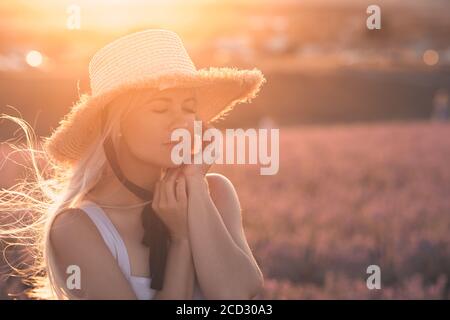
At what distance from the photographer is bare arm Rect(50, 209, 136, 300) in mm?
3180

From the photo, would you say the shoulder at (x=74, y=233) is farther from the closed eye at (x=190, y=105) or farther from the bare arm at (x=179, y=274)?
the closed eye at (x=190, y=105)

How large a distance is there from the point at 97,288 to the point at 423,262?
15.2 ft

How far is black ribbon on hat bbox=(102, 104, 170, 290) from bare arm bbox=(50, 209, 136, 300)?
4.5 inches

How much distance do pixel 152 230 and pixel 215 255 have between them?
254mm

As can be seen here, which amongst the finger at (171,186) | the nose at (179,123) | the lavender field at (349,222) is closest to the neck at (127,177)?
the finger at (171,186)

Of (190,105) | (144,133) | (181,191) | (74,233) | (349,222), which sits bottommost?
(74,233)

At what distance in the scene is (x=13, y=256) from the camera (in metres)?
6.03

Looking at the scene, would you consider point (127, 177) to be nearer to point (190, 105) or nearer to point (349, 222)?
point (190, 105)

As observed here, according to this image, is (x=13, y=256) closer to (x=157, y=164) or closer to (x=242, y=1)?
(x=157, y=164)

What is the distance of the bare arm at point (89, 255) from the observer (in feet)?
10.4

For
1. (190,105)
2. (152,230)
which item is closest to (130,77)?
(190,105)

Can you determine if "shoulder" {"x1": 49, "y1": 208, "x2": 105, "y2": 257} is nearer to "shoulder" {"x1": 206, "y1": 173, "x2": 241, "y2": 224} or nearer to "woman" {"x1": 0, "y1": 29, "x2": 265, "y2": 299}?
"woman" {"x1": 0, "y1": 29, "x2": 265, "y2": 299}

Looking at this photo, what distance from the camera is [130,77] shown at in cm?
340
